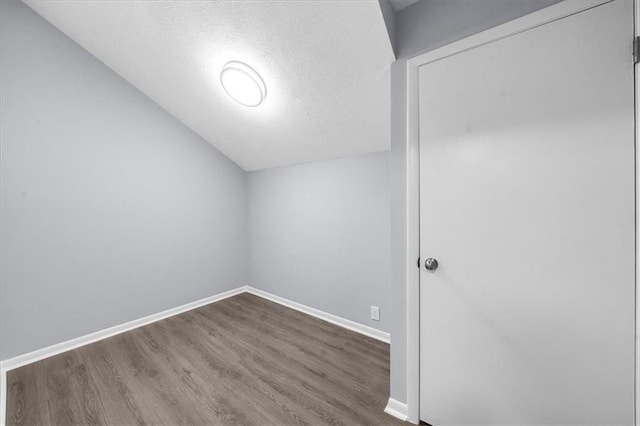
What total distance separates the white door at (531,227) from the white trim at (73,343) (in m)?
2.52

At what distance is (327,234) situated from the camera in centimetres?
249

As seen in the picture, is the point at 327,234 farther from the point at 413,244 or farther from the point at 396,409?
the point at 396,409

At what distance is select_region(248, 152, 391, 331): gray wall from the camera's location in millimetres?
2135

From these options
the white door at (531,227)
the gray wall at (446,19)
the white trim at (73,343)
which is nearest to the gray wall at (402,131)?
the gray wall at (446,19)

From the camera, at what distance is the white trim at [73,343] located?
5.22 feet

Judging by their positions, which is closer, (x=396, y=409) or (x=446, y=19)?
(x=446, y=19)

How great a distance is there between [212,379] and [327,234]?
1.49 m

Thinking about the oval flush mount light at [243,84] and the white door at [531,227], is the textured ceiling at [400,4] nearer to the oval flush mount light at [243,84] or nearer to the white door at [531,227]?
the white door at [531,227]

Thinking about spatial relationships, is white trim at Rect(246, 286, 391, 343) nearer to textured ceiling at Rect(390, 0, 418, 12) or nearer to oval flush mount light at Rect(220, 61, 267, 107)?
oval flush mount light at Rect(220, 61, 267, 107)

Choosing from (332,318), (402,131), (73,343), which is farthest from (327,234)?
(73,343)

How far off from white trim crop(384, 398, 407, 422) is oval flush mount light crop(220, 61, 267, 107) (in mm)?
2264

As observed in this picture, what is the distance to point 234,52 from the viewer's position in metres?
1.65

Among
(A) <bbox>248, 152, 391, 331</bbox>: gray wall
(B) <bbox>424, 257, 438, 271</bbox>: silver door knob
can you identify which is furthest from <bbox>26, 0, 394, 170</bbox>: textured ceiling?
(B) <bbox>424, 257, 438, 271</bbox>: silver door knob

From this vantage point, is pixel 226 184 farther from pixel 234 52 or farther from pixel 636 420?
pixel 636 420
